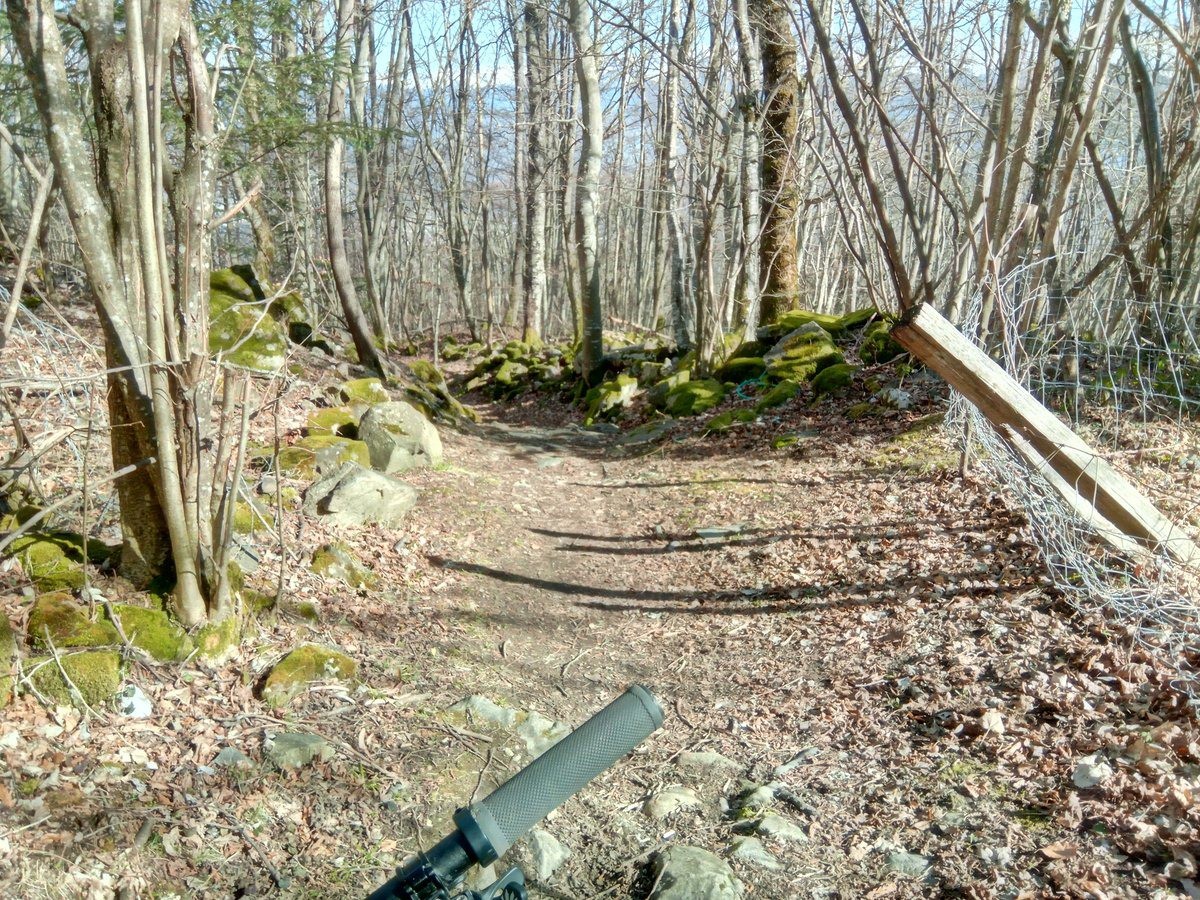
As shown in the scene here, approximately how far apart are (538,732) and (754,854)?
128cm

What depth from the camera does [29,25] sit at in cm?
361

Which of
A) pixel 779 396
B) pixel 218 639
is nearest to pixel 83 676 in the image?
pixel 218 639

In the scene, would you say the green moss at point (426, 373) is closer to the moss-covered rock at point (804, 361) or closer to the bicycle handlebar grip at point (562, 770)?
the moss-covered rock at point (804, 361)

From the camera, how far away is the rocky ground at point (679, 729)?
3.12 metres

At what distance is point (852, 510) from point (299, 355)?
21.9 ft

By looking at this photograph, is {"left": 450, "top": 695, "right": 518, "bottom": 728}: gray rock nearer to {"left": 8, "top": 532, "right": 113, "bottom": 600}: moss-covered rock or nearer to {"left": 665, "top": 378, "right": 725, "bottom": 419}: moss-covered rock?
{"left": 8, "top": 532, "right": 113, "bottom": 600}: moss-covered rock

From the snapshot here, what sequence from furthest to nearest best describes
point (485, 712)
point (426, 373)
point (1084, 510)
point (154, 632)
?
1. point (426, 373)
2. point (1084, 510)
3. point (485, 712)
4. point (154, 632)

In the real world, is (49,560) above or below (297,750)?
above

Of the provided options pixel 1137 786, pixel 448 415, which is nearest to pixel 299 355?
pixel 448 415

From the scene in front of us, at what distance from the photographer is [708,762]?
13.2 feet

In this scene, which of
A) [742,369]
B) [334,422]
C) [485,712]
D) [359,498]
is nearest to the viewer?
[485,712]

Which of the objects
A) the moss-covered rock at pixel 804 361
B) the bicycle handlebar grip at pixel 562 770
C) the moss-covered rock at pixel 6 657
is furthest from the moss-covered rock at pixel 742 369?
the bicycle handlebar grip at pixel 562 770

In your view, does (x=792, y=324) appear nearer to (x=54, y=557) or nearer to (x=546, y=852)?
(x=546, y=852)

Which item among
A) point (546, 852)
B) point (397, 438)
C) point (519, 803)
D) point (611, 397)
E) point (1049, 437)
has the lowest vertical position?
point (611, 397)
